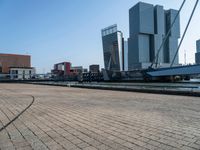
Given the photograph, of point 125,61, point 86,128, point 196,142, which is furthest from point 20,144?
point 125,61

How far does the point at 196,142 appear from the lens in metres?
3.68

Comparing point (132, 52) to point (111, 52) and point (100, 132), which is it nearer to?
point (111, 52)

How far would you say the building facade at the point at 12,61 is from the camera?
99.7 m

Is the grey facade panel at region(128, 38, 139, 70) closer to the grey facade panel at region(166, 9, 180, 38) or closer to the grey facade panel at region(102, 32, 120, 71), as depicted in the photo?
the grey facade panel at region(102, 32, 120, 71)

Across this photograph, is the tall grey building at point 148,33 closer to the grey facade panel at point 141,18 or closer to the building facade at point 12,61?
the grey facade panel at point 141,18

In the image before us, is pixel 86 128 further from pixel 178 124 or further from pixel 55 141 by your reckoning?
pixel 178 124

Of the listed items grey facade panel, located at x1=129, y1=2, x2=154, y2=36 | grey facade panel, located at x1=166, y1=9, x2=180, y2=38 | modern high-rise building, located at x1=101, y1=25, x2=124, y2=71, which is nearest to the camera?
grey facade panel, located at x1=129, y1=2, x2=154, y2=36

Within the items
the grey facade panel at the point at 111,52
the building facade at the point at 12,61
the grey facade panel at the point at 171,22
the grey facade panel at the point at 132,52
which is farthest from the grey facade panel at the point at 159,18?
the building facade at the point at 12,61

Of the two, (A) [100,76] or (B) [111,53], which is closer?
(A) [100,76]

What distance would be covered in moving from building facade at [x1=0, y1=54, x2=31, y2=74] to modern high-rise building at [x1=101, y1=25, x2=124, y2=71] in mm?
40949

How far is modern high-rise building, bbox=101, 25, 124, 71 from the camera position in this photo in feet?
307

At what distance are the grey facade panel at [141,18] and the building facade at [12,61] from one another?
2139 inches

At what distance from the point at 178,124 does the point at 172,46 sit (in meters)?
94.4

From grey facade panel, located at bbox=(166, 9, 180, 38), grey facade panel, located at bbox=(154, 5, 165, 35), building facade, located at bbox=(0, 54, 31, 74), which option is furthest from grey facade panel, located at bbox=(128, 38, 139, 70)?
building facade, located at bbox=(0, 54, 31, 74)
